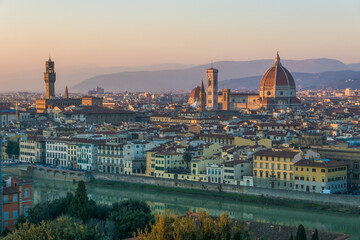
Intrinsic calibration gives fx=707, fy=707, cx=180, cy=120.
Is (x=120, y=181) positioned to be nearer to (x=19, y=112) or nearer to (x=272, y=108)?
(x=19, y=112)

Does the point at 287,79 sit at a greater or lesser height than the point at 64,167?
greater

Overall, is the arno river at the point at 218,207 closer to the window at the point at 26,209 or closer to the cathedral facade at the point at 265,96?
the window at the point at 26,209

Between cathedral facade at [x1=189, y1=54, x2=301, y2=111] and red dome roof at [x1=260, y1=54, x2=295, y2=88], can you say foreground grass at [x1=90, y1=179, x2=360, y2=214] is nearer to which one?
cathedral facade at [x1=189, y1=54, x2=301, y2=111]

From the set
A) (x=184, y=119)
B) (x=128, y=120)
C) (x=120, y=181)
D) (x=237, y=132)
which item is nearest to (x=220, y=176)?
(x=120, y=181)

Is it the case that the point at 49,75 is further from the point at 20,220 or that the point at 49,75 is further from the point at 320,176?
the point at 20,220

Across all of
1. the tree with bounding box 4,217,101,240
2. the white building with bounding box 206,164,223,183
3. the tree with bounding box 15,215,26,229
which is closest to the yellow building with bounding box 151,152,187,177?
the white building with bounding box 206,164,223,183
